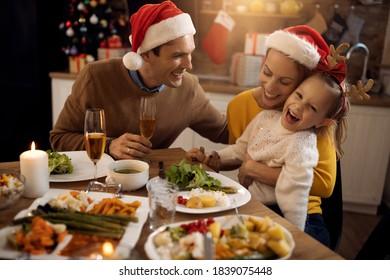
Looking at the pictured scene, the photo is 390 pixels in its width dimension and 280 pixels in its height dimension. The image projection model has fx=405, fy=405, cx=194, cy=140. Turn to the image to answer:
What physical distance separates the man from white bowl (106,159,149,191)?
303mm

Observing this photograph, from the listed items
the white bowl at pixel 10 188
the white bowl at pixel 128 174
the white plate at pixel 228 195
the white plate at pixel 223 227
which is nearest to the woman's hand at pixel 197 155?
the white plate at pixel 228 195

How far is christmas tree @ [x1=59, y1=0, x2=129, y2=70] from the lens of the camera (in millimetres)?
3148

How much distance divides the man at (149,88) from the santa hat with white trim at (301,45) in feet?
1.45

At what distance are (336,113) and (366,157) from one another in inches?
68.4

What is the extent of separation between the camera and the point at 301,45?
53.2 inches

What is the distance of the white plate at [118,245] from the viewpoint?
0.83 metres

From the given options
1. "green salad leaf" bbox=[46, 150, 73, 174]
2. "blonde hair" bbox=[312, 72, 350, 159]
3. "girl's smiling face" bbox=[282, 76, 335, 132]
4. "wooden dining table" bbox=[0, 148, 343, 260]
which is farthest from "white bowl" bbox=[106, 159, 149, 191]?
"blonde hair" bbox=[312, 72, 350, 159]

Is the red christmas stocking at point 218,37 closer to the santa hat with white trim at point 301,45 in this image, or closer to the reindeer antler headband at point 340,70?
the santa hat with white trim at point 301,45

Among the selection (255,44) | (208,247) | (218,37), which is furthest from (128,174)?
(218,37)

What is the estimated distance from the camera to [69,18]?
3.24 metres

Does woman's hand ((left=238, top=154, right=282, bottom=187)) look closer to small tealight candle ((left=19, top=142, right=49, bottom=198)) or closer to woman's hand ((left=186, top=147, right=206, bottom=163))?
woman's hand ((left=186, top=147, right=206, bottom=163))

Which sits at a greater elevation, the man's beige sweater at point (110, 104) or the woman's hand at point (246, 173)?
the man's beige sweater at point (110, 104)
